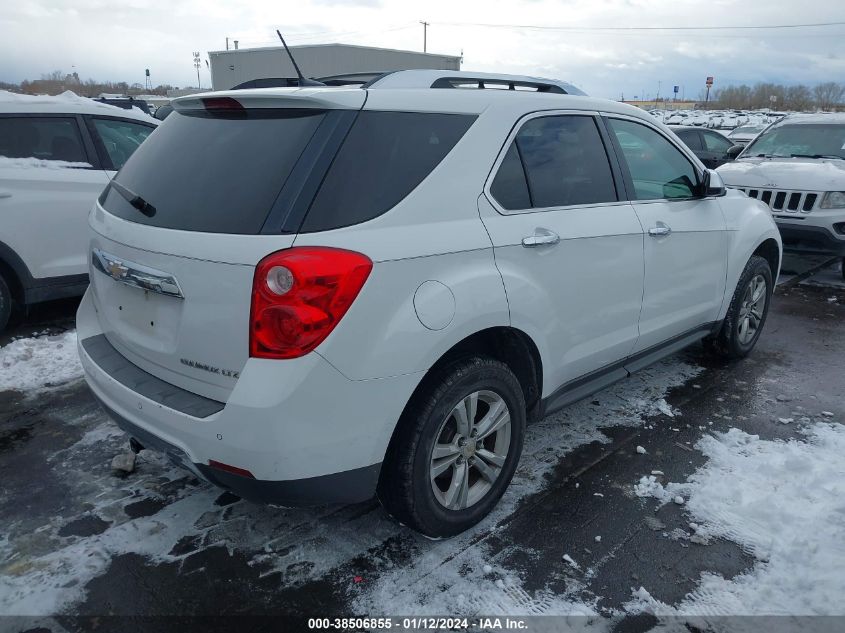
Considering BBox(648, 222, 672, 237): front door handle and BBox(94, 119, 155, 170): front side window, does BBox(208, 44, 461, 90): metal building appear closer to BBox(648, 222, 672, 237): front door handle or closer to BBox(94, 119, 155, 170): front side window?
BBox(94, 119, 155, 170): front side window

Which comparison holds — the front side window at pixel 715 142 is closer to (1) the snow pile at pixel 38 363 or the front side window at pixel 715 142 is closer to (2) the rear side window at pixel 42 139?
(2) the rear side window at pixel 42 139

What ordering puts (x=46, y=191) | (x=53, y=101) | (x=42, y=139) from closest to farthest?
(x=46, y=191)
(x=42, y=139)
(x=53, y=101)

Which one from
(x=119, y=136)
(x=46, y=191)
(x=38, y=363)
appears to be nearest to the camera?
(x=38, y=363)

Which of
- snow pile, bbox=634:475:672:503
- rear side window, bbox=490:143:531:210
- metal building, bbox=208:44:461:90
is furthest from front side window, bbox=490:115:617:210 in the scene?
metal building, bbox=208:44:461:90

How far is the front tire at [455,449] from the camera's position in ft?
8.18

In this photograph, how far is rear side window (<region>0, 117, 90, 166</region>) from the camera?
5.00 metres

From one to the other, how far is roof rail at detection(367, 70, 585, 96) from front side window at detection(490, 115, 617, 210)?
319 millimetres

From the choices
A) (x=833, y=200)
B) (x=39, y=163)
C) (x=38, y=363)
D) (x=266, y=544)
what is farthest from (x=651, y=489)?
(x=833, y=200)

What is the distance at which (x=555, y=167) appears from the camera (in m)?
3.11

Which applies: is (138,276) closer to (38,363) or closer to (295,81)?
(295,81)

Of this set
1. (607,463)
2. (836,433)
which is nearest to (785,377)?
(836,433)

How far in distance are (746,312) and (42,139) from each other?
5684 mm

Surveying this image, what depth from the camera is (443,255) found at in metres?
2.45

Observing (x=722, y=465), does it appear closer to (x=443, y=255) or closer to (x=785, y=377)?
(x=785, y=377)
